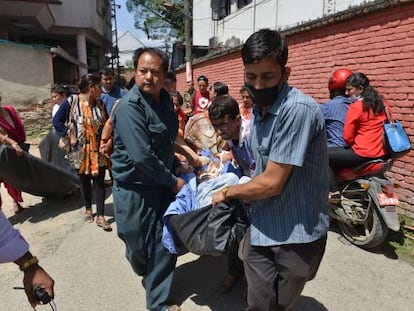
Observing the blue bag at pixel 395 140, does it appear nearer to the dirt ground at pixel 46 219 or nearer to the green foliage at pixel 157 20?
the dirt ground at pixel 46 219

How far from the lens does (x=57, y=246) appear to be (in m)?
3.72

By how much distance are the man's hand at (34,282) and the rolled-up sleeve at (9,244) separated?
0.28ft

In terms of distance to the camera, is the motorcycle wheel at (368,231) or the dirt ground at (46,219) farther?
the dirt ground at (46,219)

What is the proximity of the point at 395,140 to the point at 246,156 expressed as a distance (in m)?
1.71

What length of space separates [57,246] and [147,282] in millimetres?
1684

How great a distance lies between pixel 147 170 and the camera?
2.22 meters

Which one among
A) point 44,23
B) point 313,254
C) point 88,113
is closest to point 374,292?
point 313,254

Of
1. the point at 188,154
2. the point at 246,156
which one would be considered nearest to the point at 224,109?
the point at 246,156

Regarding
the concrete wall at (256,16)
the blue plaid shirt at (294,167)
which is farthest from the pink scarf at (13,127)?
the concrete wall at (256,16)

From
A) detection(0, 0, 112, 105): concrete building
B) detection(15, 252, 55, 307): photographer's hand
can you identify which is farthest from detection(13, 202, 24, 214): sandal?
detection(0, 0, 112, 105): concrete building

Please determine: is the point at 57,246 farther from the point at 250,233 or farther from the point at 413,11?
the point at 413,11

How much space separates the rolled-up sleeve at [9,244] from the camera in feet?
4.59

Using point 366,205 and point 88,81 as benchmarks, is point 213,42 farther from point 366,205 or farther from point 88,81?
point 366,205

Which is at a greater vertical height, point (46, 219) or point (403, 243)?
point (403, 243)
